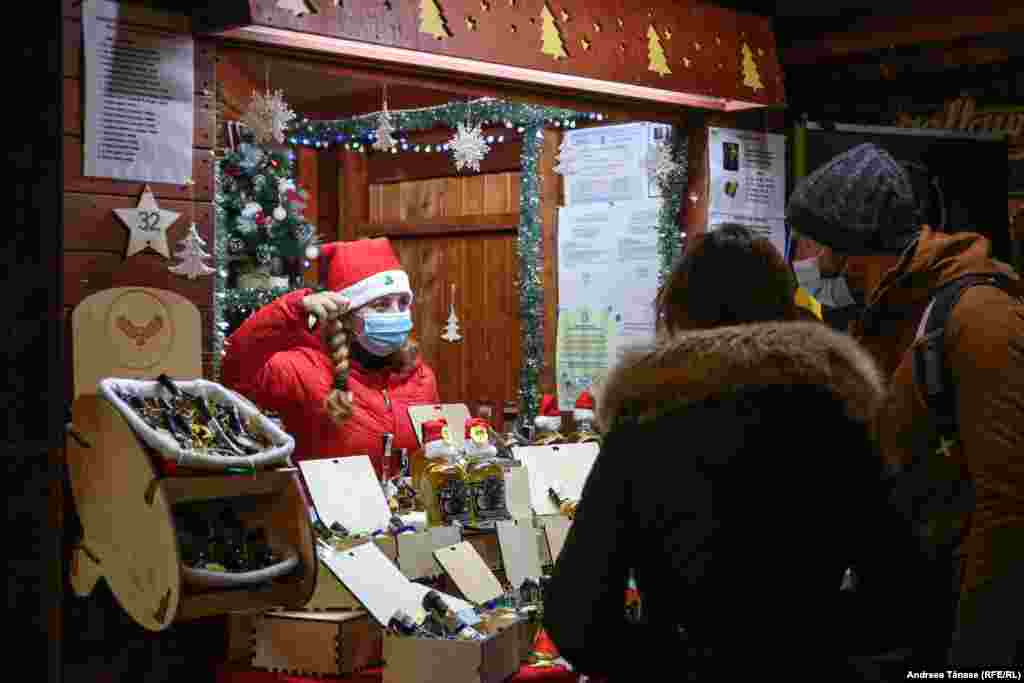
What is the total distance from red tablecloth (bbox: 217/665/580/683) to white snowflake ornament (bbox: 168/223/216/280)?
1.02 m

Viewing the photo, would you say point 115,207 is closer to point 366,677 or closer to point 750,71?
point 366,677

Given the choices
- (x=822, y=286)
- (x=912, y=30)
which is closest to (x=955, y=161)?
(x=912, y=30)

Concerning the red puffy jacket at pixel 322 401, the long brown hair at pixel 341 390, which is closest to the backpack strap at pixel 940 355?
the red puffy jacket at pixel 322 401

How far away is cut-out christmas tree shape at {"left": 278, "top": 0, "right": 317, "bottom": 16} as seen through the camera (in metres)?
3.05

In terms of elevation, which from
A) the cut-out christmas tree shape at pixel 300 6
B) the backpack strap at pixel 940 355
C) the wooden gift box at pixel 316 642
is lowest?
the wooden gift box at pixel 316 642

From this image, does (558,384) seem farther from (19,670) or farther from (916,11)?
(19,670)

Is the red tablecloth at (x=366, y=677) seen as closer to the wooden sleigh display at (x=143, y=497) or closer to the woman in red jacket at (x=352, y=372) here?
the wooden sleigh display at (x=143, y=497)

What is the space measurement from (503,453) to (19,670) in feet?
4.88

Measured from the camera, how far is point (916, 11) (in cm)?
525

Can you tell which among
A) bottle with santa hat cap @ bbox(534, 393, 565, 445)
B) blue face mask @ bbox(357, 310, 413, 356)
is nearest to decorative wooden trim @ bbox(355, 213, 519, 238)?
blue face mask @ bbox(357, 310, 413, 356)

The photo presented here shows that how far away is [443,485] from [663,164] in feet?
7.24

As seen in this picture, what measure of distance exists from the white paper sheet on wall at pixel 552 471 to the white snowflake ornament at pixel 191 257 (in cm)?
112

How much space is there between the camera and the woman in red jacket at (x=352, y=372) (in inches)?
158

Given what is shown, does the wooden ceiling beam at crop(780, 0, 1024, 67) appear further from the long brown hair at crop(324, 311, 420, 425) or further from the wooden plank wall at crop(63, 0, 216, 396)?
the wooden plank wall at crop(63, 0, 216, 396)
